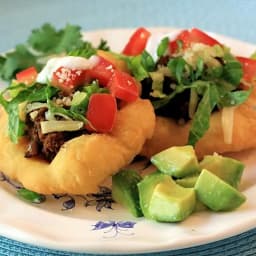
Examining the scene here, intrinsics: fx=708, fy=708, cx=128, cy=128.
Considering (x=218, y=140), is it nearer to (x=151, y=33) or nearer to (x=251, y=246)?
(x=251, y=246)

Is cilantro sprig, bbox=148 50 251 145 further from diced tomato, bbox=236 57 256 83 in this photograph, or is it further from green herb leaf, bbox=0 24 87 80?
green herb leaf, bbox=0 24 87 80

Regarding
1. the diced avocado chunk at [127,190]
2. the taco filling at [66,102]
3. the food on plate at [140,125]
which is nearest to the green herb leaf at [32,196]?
the food on plate at [140,125]

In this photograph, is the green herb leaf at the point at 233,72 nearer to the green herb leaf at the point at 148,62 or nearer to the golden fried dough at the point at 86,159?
the green herb leaf at the point at 148,62

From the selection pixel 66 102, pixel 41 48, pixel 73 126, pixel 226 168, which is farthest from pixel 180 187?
pixel 41 48

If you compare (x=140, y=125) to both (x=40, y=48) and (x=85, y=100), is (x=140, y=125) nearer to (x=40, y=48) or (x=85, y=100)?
(x=85, y=100)

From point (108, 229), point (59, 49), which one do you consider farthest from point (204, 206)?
point (59, 49)

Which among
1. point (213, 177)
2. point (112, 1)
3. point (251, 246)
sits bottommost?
point (112, 1)
